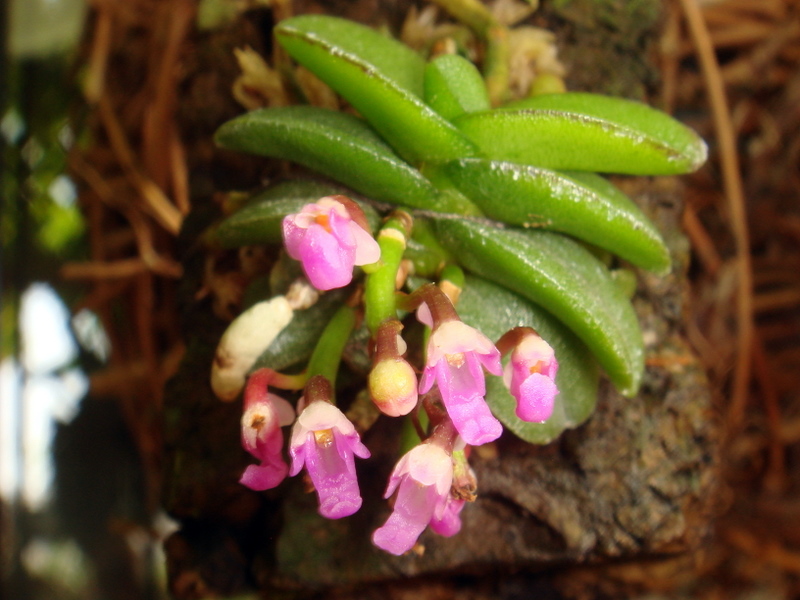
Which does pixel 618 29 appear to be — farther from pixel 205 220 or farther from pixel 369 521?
pixel 369 521

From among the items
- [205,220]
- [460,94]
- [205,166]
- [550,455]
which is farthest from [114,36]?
[550,455]

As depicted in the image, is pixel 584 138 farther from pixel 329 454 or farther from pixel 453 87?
pixel 329 454

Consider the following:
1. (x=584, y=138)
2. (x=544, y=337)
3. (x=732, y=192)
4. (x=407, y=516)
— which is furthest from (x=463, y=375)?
(x=732, y=192)

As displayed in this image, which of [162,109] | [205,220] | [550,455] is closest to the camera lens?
[550,455]

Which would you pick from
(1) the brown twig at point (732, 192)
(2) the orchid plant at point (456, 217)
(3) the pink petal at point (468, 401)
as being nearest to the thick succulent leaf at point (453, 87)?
(2) the orchid plant at point (456, 217)

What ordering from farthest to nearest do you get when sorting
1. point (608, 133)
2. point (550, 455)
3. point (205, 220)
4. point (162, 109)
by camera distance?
point (162, 109) → point (205, 220) → point (550, 455) → point (608, 133)

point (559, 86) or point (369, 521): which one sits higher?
point (559, 86)
